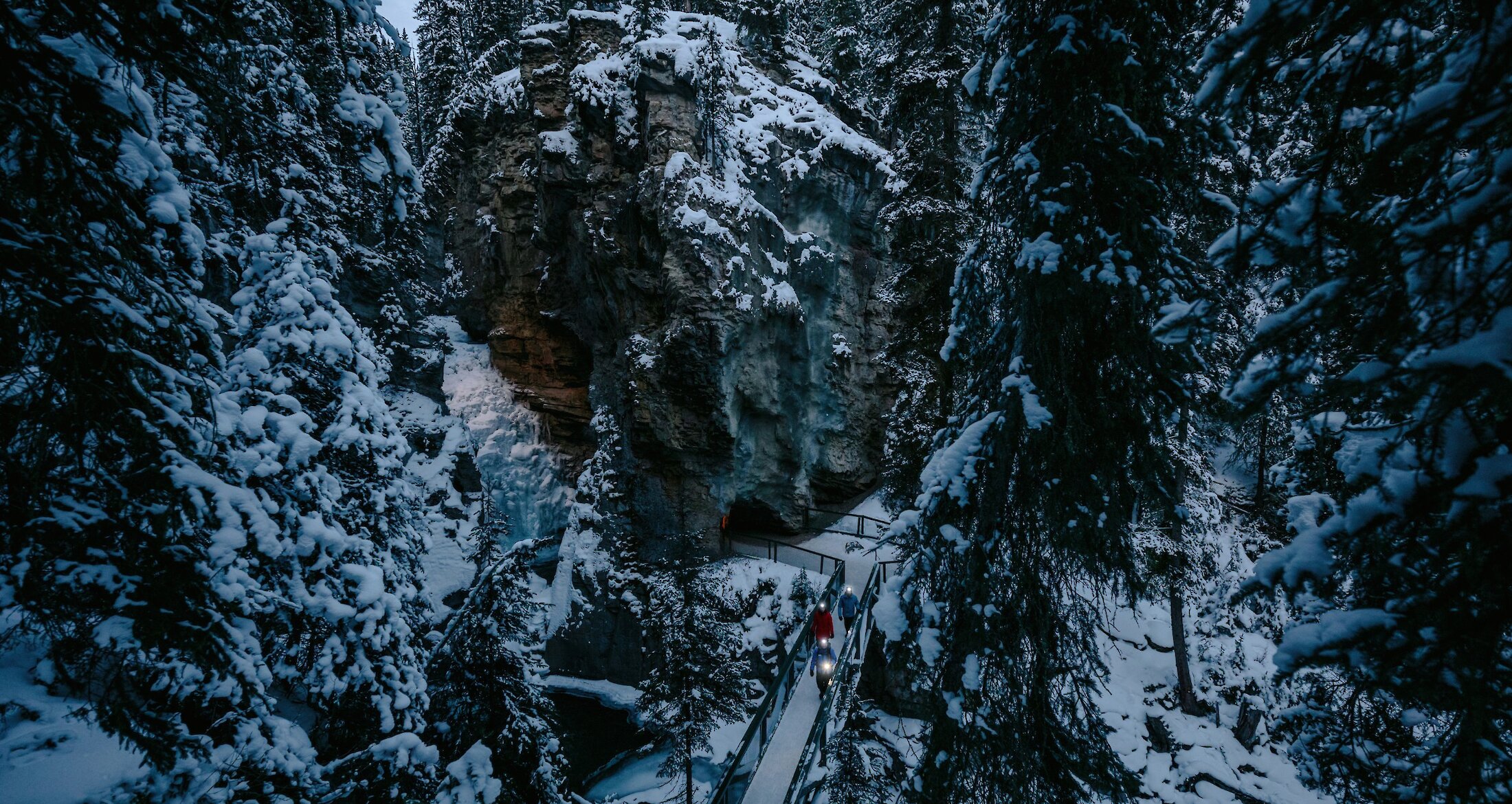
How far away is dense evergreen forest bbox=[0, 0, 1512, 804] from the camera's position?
178 cm

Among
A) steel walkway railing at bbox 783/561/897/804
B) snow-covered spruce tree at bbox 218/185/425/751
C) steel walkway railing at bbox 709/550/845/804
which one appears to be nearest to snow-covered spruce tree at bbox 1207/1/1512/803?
snow-covered spruce tree at bbox 218/185/425/751

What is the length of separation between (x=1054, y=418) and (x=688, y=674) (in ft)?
29.2

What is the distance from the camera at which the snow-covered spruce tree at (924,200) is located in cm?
780

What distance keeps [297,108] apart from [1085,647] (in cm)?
765

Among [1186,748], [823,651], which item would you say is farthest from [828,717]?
[1186,748]

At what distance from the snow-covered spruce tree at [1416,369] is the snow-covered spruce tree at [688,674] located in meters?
9.51

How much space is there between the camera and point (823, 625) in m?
10.6

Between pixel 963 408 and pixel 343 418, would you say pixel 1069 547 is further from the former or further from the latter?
pixel 343 418

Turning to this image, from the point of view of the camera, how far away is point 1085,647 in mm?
4094

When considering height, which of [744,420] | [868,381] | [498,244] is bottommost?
[744,420]

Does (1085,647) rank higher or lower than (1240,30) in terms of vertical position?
lower

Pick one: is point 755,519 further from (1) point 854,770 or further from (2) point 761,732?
(1) point 854,770

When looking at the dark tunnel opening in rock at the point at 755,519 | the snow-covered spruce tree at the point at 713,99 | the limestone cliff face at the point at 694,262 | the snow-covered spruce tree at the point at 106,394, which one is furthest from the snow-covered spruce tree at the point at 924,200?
the dark tunnel opening in rock at the point at 755,519

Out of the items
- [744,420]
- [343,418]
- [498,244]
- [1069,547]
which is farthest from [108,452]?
[498,244]
